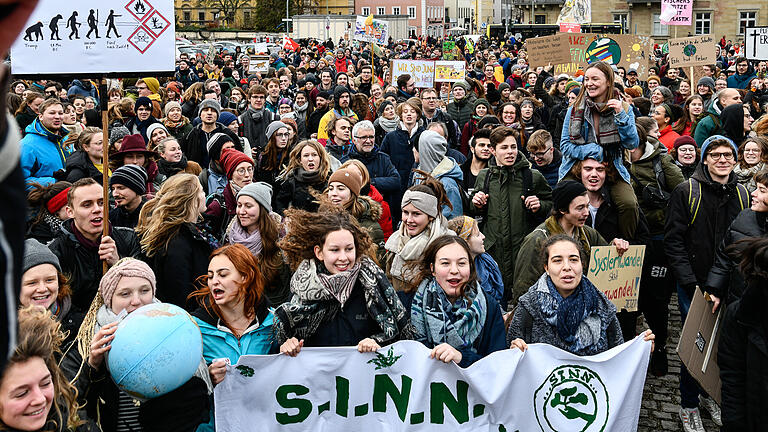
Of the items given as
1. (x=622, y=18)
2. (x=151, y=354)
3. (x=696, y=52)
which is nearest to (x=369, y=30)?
(x=696, y=52)

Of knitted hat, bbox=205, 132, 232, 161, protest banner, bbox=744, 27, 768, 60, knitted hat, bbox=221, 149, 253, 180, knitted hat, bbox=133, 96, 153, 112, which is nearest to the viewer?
knitted hat, bbox=221, 149, 253, 180

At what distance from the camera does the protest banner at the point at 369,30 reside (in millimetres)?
28161

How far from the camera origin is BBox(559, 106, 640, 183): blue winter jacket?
6086 mm

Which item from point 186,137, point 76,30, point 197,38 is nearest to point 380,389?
point 76,30

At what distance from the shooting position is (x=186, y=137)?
984 cm

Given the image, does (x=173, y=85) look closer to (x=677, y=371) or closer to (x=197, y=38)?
(x=677, y=371)

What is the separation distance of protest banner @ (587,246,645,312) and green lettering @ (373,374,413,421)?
65.0 inches

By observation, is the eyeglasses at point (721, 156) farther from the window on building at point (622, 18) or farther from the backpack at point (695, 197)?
the window on building at point (622, 18)

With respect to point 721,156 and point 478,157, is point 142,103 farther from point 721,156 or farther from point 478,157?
point 721,156

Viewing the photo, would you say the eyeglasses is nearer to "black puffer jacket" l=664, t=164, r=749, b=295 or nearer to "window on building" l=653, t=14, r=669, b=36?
"black puffer jacket" l=664, t=164, r=749, b=295

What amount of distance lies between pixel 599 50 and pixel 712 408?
10.9m

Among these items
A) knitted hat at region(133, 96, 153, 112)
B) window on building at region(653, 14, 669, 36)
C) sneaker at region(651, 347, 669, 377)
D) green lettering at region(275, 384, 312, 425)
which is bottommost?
sneaker at region(651, 347, 669, 377)

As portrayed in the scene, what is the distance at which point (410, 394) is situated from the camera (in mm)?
4125

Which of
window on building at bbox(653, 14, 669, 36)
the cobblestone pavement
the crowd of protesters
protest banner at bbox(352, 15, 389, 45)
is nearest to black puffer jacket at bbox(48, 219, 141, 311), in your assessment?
the crowd of protesters
